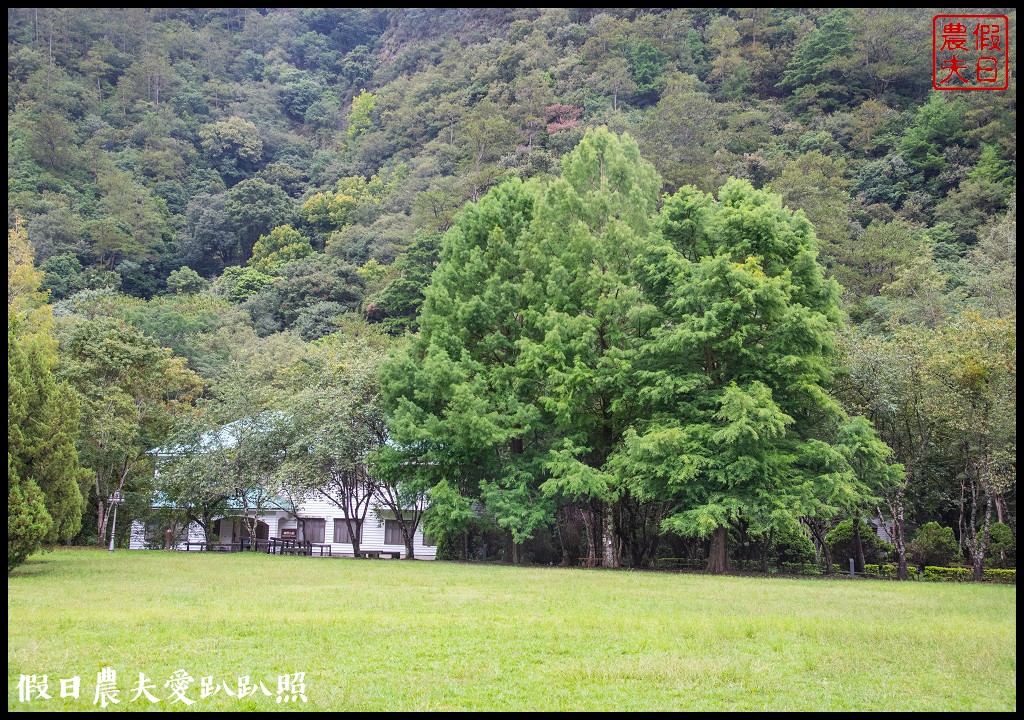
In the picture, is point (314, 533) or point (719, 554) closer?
point (719, 554)

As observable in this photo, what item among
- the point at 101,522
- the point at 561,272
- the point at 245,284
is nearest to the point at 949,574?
the point at 561,272

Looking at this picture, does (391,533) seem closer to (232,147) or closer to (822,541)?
(822,541)

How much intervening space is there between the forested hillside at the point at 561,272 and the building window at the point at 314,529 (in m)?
4.87

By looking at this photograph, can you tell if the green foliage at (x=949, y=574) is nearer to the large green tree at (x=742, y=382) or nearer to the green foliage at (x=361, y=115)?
the large green tree at (x=742, y=382)

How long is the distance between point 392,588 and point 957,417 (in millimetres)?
14756

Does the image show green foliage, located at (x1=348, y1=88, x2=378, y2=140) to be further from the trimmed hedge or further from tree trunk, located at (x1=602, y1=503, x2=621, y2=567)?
the trimmed hedge

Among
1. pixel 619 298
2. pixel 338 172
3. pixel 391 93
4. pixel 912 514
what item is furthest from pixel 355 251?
pixel 912 514

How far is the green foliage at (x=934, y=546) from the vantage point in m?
23.4

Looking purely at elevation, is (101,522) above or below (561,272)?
below

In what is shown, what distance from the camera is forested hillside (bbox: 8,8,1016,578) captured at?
21.4m

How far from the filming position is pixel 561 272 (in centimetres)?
2430

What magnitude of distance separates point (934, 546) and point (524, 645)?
750 inches

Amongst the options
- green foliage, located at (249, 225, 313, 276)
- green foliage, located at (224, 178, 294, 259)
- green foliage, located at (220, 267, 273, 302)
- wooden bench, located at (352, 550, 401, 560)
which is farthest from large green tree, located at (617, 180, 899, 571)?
green foliage, located at (224, 178, 294, 259)

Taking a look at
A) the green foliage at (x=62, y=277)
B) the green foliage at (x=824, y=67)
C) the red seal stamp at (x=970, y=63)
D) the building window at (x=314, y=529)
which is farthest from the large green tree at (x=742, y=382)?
the green foliage at (x=62, y=277)
